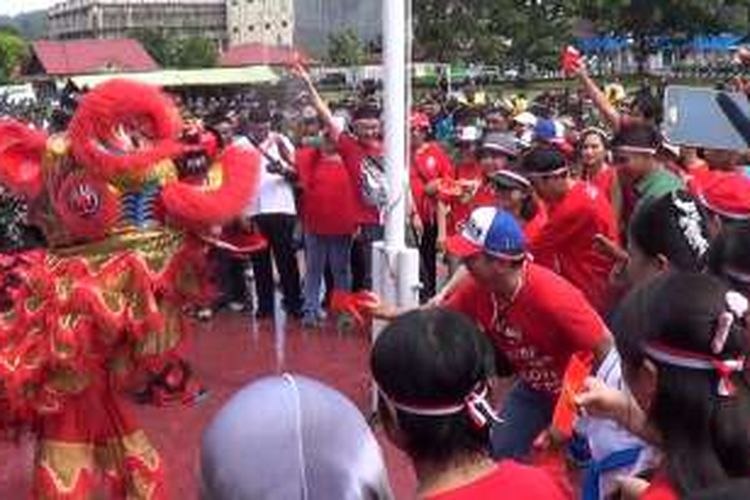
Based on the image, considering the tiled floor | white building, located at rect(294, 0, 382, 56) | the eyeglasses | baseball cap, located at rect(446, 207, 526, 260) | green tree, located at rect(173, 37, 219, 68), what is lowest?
green tree, located at rect(173, 37, 219, 68)

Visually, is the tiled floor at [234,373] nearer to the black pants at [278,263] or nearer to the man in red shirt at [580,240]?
the black pants at [278,263]

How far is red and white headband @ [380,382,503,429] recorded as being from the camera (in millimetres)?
2307

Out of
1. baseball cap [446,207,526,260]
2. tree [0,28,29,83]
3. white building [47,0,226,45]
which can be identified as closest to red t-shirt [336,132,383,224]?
baseball cap [446,207,526,260]

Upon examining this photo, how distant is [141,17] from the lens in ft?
381

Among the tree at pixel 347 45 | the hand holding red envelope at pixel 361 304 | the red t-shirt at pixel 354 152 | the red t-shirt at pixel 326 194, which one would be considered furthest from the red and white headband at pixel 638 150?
the tree at pixel 347 45

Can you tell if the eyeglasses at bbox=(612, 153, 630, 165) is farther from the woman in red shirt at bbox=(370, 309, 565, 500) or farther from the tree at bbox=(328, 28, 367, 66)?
the tree at bbox=(328, 28, 367, 66)

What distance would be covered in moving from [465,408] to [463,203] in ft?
19.2

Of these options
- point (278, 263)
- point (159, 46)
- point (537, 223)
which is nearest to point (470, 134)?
point (278, 263)

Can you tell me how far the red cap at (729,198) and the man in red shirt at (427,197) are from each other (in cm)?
447

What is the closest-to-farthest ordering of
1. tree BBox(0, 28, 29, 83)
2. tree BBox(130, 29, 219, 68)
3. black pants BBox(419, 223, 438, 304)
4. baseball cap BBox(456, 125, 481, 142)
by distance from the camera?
baseball cap BBox(456, 125, 481, 142) < black pants BBox(419, 223, 438, 304) < tree BBox(0, 28, 29, 83) < tree BBox(130, 29, 219, 68)

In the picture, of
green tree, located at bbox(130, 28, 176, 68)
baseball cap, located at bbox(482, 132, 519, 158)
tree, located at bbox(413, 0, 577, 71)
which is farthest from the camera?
green tree, located at bbox(130, 28, 176, 68)

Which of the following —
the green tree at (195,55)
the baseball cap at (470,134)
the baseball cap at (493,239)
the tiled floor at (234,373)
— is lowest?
the green tree at (195,55)

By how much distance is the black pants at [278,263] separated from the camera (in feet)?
31.7

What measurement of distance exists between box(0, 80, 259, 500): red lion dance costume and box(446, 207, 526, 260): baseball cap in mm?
865
